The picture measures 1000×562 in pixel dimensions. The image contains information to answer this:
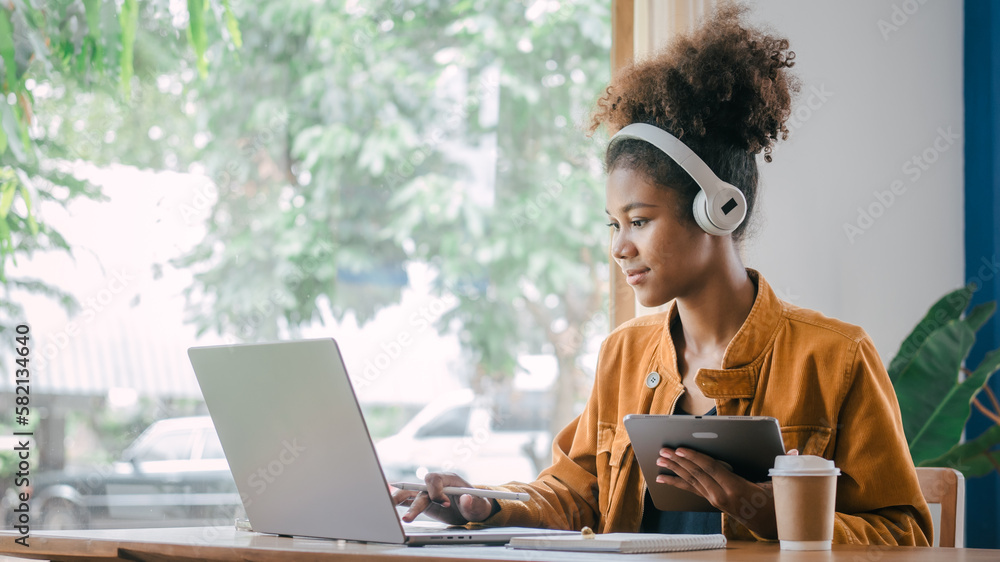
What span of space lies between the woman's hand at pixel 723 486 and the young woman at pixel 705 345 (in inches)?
6.8

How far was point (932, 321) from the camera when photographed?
220 cm

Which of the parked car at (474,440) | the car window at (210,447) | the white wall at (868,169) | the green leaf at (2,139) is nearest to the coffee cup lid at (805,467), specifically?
the white wall at (868,169)

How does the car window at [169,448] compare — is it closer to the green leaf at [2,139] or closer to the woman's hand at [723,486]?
the green leaf at [2,139]

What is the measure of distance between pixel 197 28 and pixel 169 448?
1166 millimetres

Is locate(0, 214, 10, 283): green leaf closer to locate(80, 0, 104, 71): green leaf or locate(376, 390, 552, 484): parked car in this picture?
locate(80, 0, 104, 71): green leaf

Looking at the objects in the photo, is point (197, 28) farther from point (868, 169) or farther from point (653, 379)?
point (868, 169)

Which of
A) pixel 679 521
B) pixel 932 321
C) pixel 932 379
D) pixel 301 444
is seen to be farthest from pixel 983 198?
pixel 301 444

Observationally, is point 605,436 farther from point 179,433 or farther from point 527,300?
point 527,300

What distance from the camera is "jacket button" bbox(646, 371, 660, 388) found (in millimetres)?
1500

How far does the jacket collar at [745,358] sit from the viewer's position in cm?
136

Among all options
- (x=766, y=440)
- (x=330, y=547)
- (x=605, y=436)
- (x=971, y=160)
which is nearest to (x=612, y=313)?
(x=605, y=436)

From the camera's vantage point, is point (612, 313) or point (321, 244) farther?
point (321, 244)

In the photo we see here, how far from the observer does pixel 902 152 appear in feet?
7.97

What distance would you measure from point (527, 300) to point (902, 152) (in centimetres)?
155
